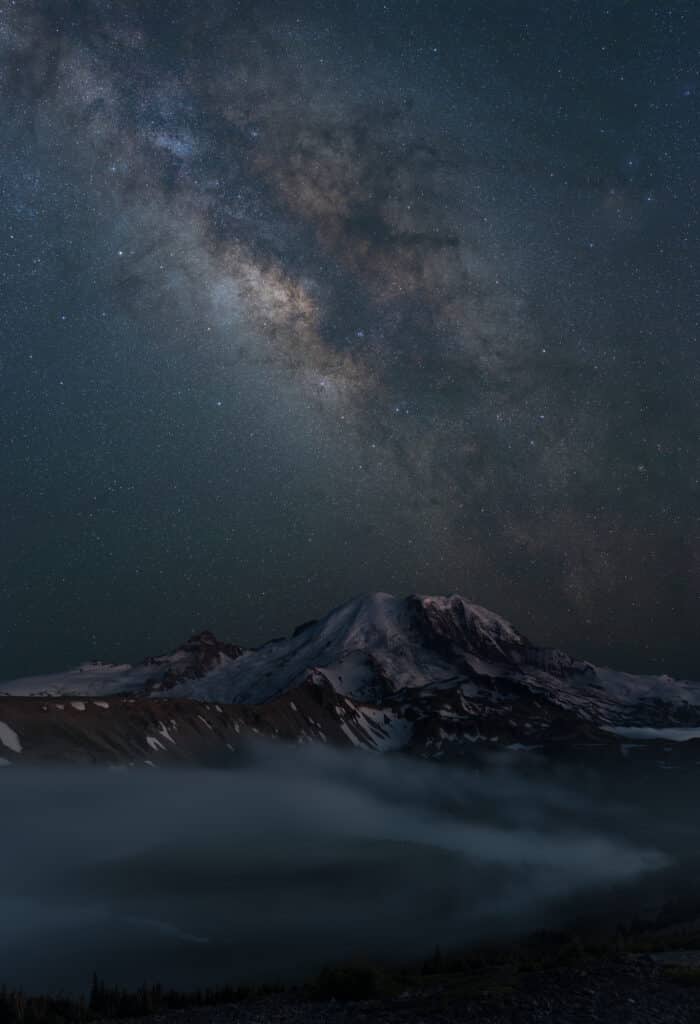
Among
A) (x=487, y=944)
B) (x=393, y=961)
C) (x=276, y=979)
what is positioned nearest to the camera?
(x=276, y=979)

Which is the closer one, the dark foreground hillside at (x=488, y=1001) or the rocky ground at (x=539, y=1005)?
the rocky ground at (x=539, y=1005)

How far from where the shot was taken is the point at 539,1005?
22.9 meters

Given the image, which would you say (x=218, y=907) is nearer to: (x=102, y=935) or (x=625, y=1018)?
(x=102, y=935)

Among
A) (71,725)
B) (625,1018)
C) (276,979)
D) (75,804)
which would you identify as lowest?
(276,979)

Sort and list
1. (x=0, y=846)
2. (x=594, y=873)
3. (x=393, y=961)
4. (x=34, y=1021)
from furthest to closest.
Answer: (x=594, y=873), (x=0, y=846), (x=393, y=961), (x=34, y=1021)

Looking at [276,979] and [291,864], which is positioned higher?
[291,864]

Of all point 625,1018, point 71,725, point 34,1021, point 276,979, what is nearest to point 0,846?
point 71,725

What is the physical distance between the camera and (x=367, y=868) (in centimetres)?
19175

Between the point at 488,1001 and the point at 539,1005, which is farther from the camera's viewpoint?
the point at 488,1001

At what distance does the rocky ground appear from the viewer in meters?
22.2

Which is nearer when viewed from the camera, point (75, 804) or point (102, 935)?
point (102, 935)

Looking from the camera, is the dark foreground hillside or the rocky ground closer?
the rocky ground

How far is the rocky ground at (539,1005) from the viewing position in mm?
22188

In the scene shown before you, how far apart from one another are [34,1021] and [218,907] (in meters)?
112
